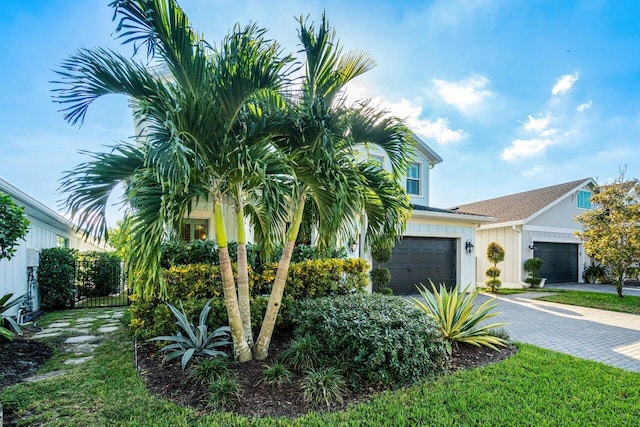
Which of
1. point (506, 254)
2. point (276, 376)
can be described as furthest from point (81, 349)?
point (506, 254)

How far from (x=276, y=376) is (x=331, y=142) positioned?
2.73m

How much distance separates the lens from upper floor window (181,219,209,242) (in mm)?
10023

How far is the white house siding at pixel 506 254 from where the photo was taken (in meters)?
14.8

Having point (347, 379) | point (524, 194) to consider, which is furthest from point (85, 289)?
point (524, 194)

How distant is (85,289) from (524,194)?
2102cm

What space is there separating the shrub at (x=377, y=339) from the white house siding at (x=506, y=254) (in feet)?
41.6

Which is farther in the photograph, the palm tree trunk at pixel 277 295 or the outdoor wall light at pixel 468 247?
Answer: the outdoor wall light at pixel 468 247

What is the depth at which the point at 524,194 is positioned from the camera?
18.2 metres

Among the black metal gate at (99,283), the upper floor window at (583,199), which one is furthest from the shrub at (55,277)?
the upper floor window at (583,199)

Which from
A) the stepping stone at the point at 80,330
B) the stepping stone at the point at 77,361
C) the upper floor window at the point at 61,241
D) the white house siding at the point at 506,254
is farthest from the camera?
the white house siding at the point at 506,254

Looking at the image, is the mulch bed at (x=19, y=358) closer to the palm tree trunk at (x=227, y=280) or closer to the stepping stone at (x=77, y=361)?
the stepping stone at (x=77, y=361)

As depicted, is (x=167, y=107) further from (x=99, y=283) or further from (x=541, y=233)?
(x=541, y=233)

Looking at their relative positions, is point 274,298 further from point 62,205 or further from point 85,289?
point 85,289

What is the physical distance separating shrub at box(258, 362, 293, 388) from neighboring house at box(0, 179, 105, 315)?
4064mm
